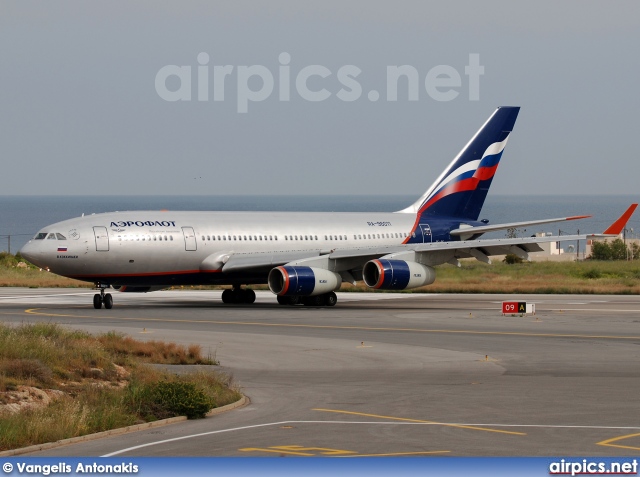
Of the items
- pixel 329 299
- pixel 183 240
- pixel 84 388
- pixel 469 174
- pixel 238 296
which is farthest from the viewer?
pixel 469 174

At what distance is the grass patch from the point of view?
17.6 m

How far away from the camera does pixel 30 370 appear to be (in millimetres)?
21516

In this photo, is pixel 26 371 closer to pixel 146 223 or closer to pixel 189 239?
pixel 146 223

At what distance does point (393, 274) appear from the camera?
158 ft

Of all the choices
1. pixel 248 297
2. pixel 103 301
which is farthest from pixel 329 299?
pixel 103 301

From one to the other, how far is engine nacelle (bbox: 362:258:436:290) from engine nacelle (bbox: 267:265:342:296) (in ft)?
5.79

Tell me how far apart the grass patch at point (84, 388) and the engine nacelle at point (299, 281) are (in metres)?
20.0

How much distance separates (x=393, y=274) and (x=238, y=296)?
386 inches

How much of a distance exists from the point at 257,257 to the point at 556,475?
121 feet

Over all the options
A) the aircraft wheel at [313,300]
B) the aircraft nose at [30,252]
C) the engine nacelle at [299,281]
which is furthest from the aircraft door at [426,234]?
the aircraft nose at [30,252]

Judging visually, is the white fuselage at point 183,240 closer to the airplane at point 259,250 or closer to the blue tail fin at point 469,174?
the airplane at point 259,250

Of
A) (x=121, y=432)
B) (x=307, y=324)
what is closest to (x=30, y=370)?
(x=121, y=432)

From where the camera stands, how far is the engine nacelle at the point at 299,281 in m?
47.6

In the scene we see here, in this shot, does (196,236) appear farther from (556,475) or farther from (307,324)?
(556,475)
